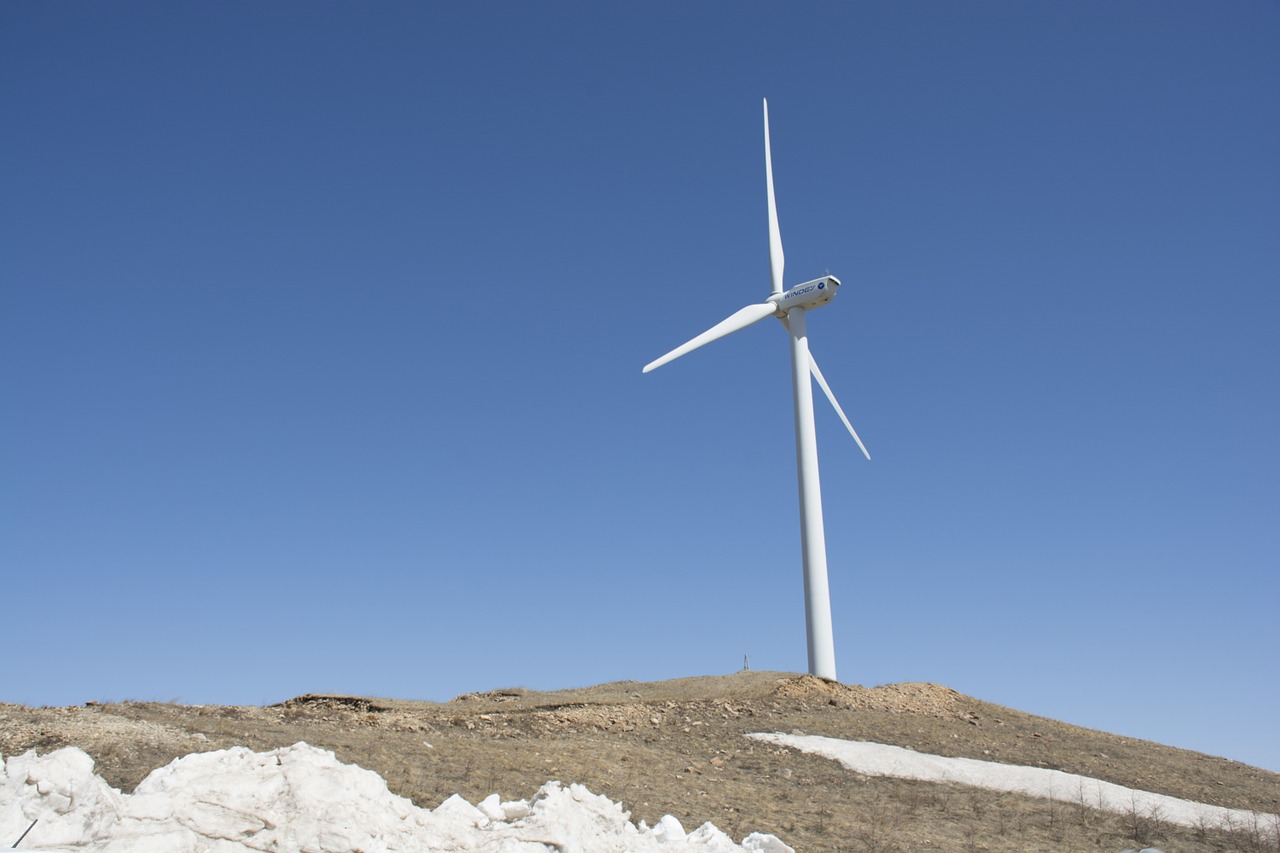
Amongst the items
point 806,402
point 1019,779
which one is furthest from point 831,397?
point 1019,779

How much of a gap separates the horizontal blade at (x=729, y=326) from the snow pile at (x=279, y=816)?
22137mm

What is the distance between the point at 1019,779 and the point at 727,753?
6.87 metres

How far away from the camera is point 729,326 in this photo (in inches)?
1463

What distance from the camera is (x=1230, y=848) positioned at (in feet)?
58.7

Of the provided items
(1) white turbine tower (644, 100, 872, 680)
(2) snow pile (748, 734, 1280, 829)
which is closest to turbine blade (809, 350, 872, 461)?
(1) white turbine tower (644, 100, 872, 680)

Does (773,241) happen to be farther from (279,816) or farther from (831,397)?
(279,816)

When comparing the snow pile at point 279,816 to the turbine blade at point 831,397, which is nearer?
the snow pile at point 279,816

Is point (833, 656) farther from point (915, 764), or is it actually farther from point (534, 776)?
point (534, 776)

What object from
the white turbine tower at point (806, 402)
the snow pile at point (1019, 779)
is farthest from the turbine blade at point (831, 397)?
the snow pile at point (1019, 779)

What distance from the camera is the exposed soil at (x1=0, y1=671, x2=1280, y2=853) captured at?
16.2 metres

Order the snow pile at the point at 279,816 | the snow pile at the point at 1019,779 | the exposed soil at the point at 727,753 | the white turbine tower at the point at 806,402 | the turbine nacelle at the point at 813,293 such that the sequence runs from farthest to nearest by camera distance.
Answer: the turbine nacelle at the point at 813,293 → the white turbine tower at the point at 806,402 → the snow pile at the point at 1019,779 → the exposed soil at the point at 727,753 → the snow pile at the point at 279,816

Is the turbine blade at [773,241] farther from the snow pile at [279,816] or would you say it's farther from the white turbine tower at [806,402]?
the snow pile at [279,816]

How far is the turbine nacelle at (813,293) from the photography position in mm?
36688

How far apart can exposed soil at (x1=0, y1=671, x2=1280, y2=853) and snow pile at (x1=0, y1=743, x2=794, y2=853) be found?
146cm
